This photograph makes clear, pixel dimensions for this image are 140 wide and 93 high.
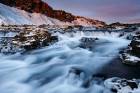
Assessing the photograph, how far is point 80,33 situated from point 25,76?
17764mm

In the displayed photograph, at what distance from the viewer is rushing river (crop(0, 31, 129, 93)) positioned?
34.2ft

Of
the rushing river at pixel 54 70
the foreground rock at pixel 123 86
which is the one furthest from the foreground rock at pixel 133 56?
the foreground rock at pixel 123 86

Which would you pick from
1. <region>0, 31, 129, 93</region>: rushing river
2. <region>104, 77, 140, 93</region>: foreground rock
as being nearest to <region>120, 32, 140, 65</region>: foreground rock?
<region>0, 31, 129, 93</region>: rushing river

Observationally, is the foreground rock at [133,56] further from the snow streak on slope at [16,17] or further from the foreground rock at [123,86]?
the snow streak on slope at [16,17]

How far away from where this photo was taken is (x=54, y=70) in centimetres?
1324

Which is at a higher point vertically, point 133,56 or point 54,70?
point 133,56

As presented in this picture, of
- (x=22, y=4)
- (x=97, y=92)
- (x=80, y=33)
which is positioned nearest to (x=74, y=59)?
(x=97, y=92)

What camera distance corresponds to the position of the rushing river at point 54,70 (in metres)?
10.4

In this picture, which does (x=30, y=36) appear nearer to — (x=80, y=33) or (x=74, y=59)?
(x=74, y=59)

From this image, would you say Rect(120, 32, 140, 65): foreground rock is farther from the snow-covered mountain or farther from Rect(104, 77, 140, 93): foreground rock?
the snow-covered mountain

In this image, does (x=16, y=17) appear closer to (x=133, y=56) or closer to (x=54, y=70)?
(x=54, y=70)

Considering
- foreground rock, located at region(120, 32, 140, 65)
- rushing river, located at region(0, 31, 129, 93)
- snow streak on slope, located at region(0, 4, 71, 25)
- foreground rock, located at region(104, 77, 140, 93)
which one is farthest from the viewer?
snow streak on slope, located at region(0, 4, 71, 25)

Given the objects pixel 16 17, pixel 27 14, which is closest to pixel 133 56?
pixel 16 17

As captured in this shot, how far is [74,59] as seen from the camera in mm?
15359
